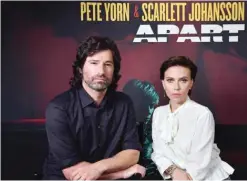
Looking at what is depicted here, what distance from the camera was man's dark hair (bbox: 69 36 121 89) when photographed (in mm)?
2152

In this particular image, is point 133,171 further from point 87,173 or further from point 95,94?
point 95,94

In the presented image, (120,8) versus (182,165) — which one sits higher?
(120,8)

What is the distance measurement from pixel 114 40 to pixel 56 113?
572 mm

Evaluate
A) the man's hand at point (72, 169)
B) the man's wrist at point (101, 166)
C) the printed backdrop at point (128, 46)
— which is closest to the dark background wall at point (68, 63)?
the printed backdrop at point (128, 46)

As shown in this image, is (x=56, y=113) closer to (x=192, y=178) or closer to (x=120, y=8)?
(x=120, y=8)

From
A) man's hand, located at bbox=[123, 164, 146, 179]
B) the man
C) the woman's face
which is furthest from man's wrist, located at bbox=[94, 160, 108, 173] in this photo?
the woman's face

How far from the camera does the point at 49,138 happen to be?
7.13ft

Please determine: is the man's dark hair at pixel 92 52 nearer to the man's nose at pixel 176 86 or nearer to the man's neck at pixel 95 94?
the man's neck at pixel 95 94

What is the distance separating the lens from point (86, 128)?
7.07ft

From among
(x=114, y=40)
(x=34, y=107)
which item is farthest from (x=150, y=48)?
(x=34, y=107)

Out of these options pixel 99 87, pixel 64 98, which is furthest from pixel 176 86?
pixel 64 98

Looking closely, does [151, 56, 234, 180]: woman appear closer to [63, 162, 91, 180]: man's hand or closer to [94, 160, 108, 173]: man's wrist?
[94, 160, 108, 173]: man's wrist

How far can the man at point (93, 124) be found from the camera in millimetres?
2141

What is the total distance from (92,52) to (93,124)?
1.43ft
